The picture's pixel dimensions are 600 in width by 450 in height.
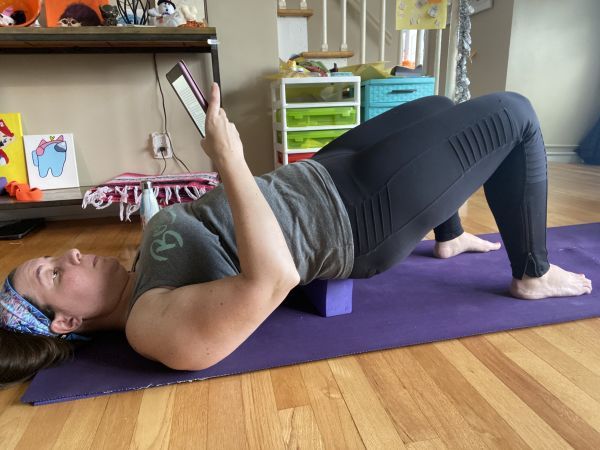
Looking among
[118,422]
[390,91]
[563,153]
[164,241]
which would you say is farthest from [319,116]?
[563,153]

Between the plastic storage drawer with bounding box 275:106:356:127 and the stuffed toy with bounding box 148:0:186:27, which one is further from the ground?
the stuffed toy with bounding box 148:0:186:27

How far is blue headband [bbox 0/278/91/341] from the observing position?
79 centimetres

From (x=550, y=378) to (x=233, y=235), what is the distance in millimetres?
662

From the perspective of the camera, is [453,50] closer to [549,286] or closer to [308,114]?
[308,114]

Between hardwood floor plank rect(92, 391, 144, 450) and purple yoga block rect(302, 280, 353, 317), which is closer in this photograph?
hardwood floor plank rect(92, 391, 144, 450)

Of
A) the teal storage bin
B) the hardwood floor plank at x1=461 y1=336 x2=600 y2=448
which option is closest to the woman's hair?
the hardwood floor plank at x1=461 y1=336 x2=600 y2=448

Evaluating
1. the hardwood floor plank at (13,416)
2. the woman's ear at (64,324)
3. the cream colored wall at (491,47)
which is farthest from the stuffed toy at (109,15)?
the cream colored wall at (491,47)

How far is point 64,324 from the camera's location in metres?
0.85

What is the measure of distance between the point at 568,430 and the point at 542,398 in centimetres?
8

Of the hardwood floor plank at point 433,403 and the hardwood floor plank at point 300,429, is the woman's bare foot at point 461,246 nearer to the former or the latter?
the hardwood floor plank at point 433,403

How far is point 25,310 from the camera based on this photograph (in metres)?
0.80

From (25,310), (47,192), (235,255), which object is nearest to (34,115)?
(47,192)

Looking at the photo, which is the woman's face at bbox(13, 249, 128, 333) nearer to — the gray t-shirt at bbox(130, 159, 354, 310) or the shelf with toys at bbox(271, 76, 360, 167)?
the gray t-shirt at bbox(130, 159, 354, 310)

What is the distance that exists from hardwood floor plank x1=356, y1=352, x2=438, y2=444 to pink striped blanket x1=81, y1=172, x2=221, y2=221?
111cm
